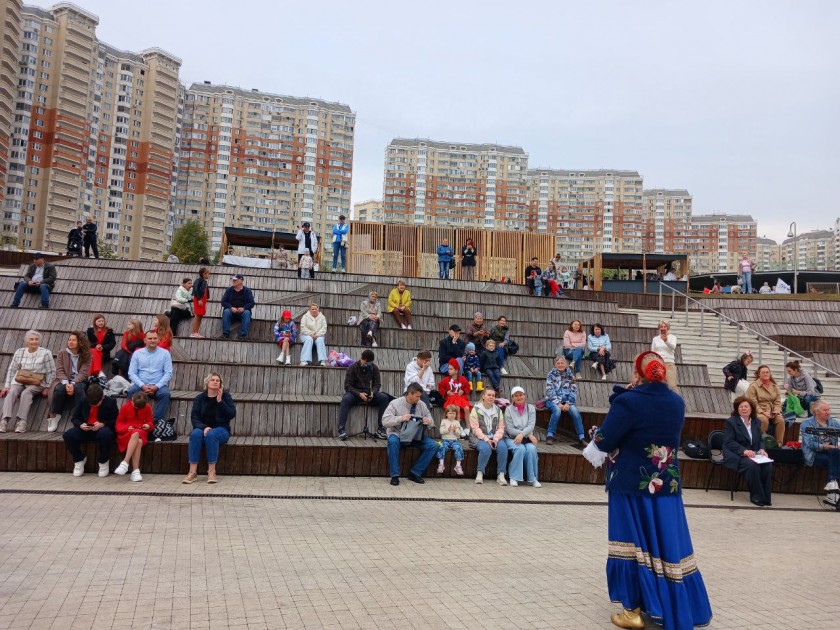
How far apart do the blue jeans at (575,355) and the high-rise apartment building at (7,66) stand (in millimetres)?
58069

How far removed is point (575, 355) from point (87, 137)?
7222cm

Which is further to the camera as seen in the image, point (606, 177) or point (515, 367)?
point (606, 177)

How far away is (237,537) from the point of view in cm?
514

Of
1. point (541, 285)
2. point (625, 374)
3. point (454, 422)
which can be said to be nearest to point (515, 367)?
point (625, 374)

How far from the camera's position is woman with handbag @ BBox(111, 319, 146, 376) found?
8.97 metres

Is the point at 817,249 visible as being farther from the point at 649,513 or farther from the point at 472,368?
the point at 649,513

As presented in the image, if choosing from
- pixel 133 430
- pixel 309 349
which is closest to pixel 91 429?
pixel 133 430

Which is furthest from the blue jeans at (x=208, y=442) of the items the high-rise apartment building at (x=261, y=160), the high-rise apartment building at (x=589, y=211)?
the high-rise apartment building at (x=589, y=211)

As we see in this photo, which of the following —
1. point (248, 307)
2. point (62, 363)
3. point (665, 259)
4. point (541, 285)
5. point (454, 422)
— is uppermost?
point (665, 259)

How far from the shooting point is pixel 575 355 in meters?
12.2

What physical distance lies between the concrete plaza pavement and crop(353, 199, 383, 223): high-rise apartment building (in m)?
99.6

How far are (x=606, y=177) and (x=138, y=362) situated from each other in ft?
347

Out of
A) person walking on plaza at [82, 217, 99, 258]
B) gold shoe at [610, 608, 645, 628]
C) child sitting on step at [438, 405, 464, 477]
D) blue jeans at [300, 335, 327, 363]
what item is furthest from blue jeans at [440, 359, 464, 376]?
person walking on plaza at [82, 217, 99, 258]

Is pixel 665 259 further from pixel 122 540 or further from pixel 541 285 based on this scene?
pixel 122 540
